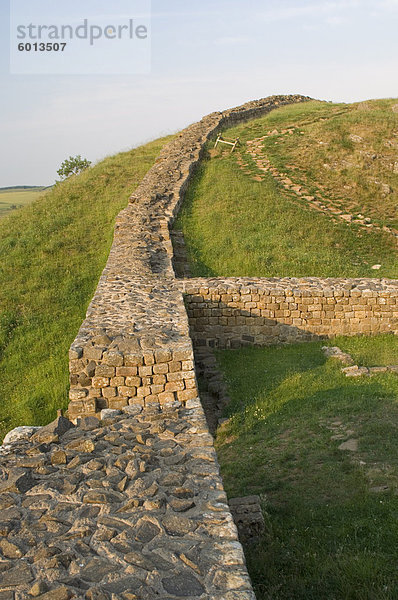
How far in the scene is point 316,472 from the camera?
559cm

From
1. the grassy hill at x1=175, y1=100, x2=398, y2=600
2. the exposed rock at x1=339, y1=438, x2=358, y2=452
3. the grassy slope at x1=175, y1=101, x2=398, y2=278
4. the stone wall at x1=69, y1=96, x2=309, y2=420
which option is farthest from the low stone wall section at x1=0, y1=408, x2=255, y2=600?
the grassy slope at x1=175, y1=101, x2=398, y2=278

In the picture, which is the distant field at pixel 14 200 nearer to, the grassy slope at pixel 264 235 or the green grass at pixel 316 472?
the grassy slope at pixel 264 235

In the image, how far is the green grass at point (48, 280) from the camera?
8.65 meters

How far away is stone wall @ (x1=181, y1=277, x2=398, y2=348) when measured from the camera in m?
10.3

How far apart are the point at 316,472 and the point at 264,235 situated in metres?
9.87

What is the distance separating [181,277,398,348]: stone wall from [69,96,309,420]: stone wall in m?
0.94

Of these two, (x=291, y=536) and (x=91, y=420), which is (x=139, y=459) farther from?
(x=291, y=536)

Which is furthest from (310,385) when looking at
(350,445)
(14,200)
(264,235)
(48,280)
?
(14,200)

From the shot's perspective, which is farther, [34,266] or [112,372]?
[34,266]

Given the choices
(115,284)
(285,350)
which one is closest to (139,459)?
(115,284)

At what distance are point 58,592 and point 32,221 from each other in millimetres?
14911

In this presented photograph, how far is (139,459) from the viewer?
165 inches

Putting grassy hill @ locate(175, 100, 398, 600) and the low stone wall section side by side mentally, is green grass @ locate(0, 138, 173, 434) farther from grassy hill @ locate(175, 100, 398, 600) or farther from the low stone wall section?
the low stone wall section

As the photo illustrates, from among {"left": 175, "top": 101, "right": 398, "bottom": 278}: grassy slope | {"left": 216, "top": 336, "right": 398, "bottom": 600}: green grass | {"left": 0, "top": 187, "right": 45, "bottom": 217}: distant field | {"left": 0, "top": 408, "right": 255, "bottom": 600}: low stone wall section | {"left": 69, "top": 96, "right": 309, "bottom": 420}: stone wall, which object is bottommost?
{"left": 216, "top": 336, "right": 398, "bottom": 600}: green grass
